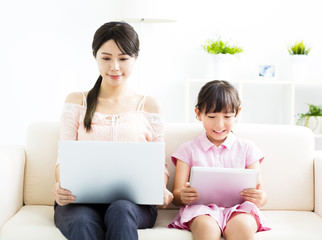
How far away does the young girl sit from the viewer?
1.61 m

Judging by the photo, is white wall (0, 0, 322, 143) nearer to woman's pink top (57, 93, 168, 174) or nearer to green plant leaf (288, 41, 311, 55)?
green plant leaf (288, 41, 311, 55)

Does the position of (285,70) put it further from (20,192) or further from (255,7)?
(20,192)

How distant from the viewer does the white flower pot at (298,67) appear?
343cm

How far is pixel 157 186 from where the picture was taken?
1467 mm

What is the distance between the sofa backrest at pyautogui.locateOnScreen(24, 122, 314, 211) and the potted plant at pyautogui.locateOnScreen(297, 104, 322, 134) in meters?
1.53

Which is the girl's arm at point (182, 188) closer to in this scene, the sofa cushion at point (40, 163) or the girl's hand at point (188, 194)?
the girl's hand at point (188, 194)

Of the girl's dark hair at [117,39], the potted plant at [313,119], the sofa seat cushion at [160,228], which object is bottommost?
the sofa seat cushion at [160,228]

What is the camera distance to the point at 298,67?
3.43 m

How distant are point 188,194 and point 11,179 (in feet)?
2.24

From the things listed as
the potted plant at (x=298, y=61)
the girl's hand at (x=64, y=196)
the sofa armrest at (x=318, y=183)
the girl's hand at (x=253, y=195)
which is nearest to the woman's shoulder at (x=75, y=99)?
the girl's hand at (x=64, y=196)

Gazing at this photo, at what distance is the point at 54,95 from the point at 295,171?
2.18 m

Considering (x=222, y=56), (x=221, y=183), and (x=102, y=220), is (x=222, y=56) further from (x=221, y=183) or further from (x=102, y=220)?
(x=102, y=220)

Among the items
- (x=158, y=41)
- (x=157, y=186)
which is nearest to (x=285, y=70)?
(x=158, y=41)

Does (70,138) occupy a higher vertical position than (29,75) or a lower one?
lower
